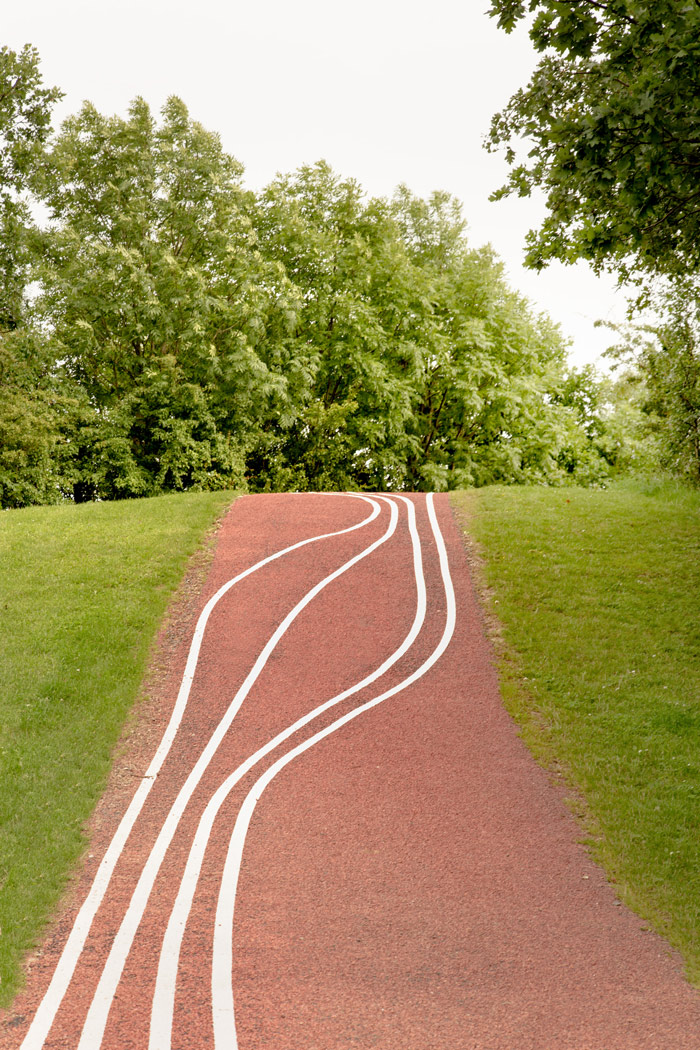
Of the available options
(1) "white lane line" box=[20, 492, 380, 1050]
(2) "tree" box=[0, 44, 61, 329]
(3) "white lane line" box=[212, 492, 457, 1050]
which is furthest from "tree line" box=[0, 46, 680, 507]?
(3) "white lane line" box=[212, 492, 457, 1050]

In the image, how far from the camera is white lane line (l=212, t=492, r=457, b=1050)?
681 centimetres

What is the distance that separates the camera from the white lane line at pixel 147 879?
6.93 metres

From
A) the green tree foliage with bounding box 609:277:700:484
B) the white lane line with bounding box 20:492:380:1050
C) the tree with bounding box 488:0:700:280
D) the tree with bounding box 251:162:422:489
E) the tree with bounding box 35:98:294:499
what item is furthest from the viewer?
the tree with bounding box 251:162:422:489

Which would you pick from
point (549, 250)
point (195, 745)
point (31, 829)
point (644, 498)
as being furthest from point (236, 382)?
point (31, 829)

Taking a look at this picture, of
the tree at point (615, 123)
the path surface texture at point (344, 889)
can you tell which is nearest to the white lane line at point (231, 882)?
the path surface texture at point (344, 889)

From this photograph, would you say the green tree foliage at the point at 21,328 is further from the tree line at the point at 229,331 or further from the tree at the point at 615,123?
the tree at the point at 615,123

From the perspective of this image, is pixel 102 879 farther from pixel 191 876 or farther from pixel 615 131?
pixel 615 131

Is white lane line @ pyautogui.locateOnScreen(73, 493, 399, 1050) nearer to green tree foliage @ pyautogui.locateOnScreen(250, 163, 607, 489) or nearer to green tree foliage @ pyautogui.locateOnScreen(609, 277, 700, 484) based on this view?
green tree foliage @ pyautogui.locateOnScreen(609, 277, 700, 484)

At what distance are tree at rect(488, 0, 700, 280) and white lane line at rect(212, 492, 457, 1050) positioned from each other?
722 centimetres

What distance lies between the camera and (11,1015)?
7.13 m

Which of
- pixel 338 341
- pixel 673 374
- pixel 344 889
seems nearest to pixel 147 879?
pixel 344 889

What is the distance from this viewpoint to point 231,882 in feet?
28.6

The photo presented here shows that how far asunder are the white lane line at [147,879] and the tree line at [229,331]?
14.3 metres

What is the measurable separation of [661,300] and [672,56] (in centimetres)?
1144
